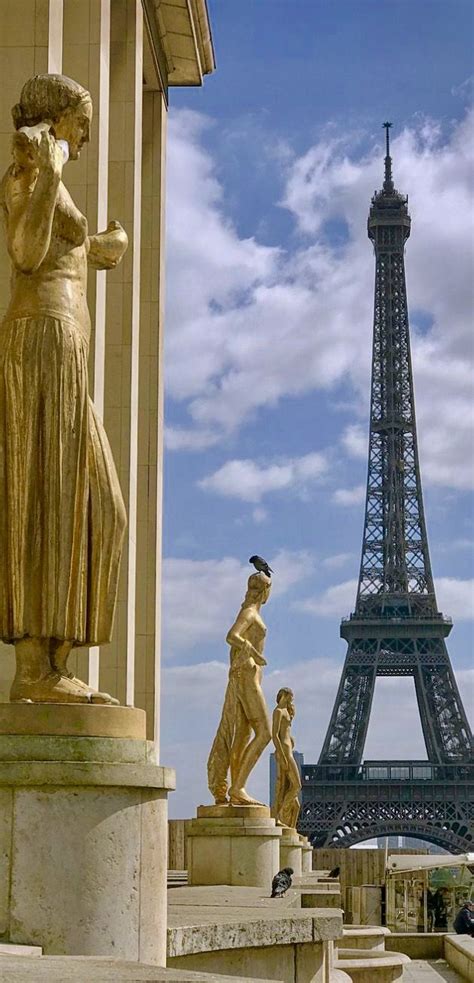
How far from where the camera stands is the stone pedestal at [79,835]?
18.7ft

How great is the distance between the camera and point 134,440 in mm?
17547

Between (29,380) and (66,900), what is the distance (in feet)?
7.59

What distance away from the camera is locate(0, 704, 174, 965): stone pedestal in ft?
18.7

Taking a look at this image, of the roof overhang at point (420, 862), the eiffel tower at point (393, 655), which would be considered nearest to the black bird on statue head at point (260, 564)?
the roof overhang at point (420, 862)

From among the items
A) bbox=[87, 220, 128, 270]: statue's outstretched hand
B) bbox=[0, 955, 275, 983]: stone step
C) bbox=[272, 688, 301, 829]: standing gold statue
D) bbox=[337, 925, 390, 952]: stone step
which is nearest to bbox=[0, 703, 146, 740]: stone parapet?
bbox=[0, 955, 275, 983]: stone step

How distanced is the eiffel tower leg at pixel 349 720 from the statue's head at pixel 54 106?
69.8 m

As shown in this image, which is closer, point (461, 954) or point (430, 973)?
point (461, 954)

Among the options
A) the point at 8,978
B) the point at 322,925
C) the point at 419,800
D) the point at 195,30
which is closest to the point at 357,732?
the point at 419,800

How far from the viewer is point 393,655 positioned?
257 ft

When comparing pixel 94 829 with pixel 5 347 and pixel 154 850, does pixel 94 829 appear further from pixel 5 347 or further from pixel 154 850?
pixel 5 347

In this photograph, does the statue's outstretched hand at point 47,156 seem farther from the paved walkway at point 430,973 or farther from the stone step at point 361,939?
the paved walkway at point 430,973

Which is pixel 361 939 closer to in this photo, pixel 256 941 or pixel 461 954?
pixel 461 954

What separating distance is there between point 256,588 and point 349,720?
200ft

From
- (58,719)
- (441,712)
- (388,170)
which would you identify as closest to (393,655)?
(441,712)
